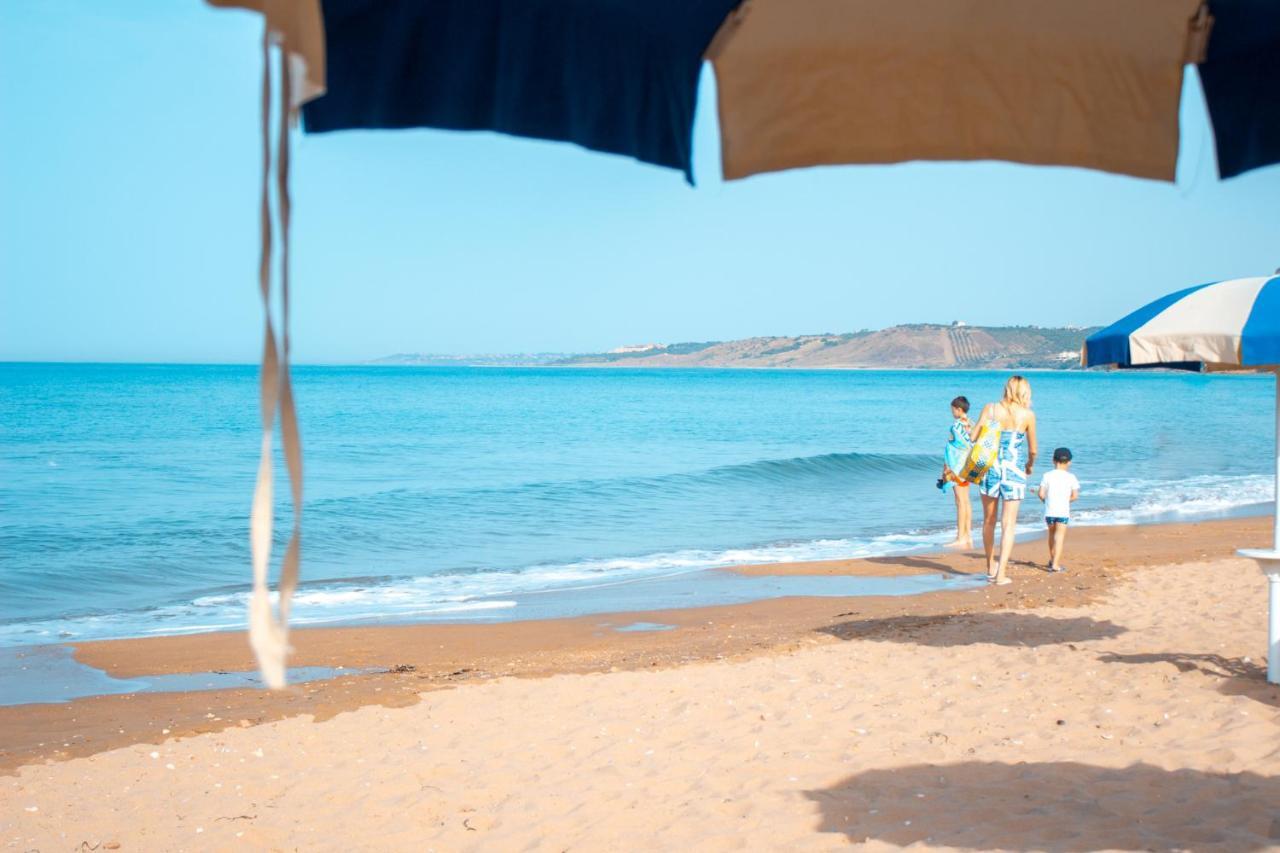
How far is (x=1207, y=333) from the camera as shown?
4637mm

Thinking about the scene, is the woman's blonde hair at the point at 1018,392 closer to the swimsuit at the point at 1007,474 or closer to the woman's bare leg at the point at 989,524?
the swimsuit at the point at 1007,474

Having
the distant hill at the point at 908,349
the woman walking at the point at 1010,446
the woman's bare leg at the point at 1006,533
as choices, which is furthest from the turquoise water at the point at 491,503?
the distant hill at the point at 908,349

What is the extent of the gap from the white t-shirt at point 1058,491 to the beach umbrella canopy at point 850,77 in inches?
344

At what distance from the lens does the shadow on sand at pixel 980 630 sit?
294 inches

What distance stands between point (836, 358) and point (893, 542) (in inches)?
5245

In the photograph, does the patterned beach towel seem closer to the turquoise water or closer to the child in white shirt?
the child in white shirt

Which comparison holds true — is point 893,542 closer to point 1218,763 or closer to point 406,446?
point 1218,763

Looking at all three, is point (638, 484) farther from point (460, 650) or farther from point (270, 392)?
point (270, 392)

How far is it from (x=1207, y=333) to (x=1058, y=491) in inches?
239

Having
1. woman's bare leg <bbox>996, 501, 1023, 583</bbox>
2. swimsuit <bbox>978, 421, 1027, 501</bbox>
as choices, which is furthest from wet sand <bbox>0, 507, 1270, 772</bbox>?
swimsuit <bbox>978, 421, 1027, 501</bbox>

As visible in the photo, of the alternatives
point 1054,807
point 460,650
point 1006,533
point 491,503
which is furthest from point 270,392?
point 491,503

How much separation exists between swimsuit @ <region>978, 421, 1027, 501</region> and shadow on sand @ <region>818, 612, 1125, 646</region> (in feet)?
4.93

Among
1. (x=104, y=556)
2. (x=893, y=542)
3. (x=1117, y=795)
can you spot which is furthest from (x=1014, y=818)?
(x=104, y=556)

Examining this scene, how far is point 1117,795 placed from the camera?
14.7 ft
